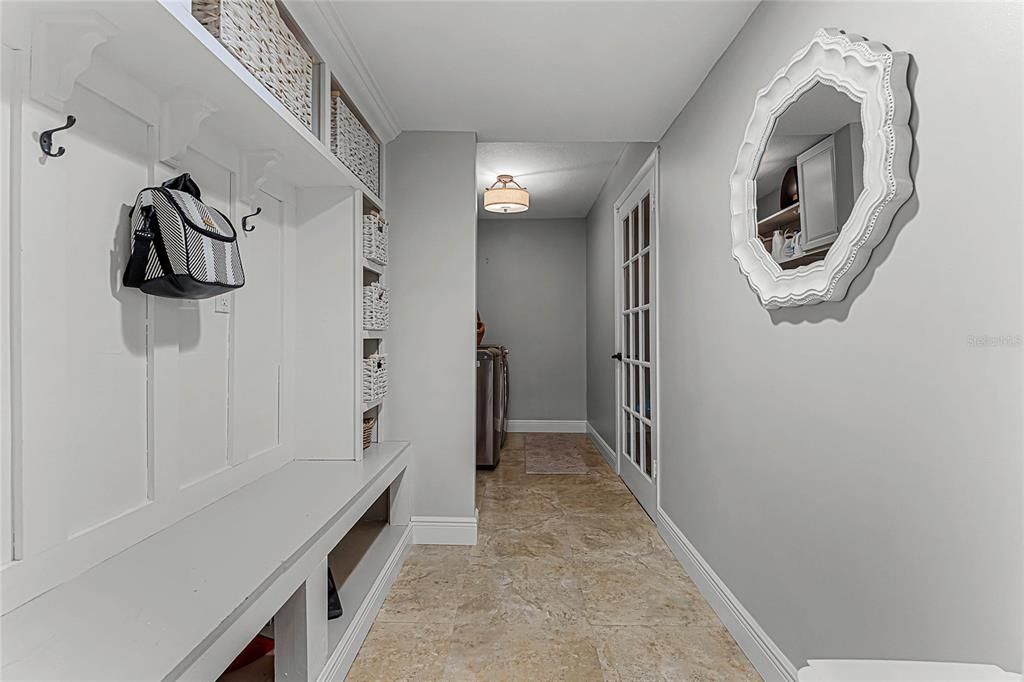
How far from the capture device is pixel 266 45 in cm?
169

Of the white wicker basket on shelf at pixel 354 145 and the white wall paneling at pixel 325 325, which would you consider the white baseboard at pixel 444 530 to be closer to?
the white wall paneling at pixel 325 325

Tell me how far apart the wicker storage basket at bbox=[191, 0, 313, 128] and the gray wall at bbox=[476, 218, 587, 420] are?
15.4 feet

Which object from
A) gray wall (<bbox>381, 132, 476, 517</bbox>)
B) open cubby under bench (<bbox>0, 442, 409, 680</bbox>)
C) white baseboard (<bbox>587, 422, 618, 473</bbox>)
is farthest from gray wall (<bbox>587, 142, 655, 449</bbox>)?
open cubby under bench (<bbox>0, 442, 409, 680</bbox>)

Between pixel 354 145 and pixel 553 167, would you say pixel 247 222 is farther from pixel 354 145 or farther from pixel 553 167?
pixel 553 167

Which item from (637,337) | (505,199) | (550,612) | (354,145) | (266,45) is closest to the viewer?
(266,45)

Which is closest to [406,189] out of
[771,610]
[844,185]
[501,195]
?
[501,195]

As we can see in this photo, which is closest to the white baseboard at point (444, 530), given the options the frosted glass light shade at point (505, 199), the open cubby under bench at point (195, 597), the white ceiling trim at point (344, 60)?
the open cubby under bench at point (195, 597)

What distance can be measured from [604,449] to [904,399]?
4263 mm

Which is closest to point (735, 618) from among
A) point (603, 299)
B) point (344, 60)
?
point (344, 60)

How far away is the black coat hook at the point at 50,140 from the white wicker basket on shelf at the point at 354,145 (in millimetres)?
1180

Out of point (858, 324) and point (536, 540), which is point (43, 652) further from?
point (536, 540)

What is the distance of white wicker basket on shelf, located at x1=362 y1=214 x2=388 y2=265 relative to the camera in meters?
2.82

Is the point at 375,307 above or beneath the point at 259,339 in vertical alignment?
above

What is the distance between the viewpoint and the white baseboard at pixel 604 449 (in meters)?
4.95
